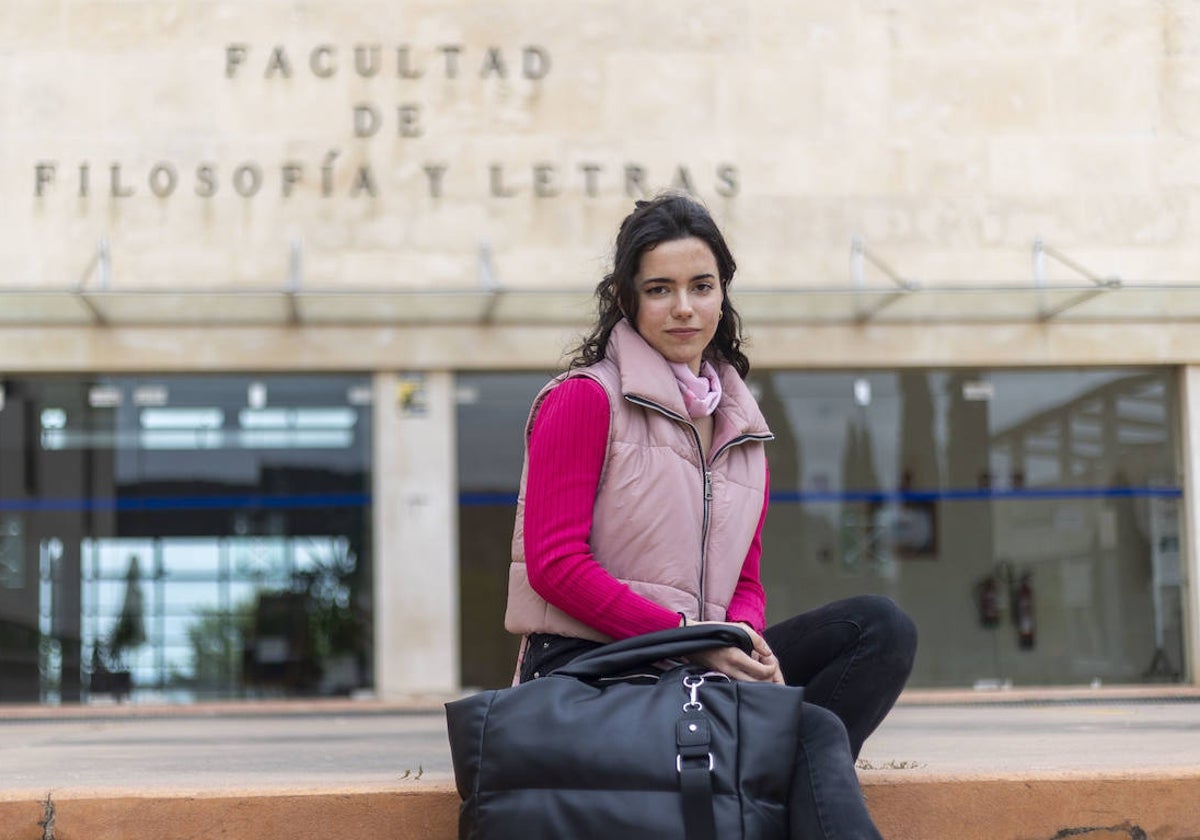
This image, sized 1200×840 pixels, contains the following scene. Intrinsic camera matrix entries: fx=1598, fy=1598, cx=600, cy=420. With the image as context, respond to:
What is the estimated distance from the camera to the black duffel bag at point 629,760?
3.19 m

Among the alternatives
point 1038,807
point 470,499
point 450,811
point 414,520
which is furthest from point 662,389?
point 470,499

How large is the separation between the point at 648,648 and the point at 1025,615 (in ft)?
40.8

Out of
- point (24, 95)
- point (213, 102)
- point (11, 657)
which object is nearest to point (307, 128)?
point (213, 102)

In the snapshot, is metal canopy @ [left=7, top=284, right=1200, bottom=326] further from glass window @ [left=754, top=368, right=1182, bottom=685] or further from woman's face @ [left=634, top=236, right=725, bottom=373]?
woman's face @ [left=634, top=236, right=725, bottom=373]

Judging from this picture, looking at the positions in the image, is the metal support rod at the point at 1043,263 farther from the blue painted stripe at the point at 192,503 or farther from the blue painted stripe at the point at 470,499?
the blue painted stripe at the point at 192,503

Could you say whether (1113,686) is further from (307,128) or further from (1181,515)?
(307,128)

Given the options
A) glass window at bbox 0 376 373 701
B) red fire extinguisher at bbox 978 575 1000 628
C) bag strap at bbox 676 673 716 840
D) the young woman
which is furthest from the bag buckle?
red fire extinguisher at bbox 978 575 1000 628

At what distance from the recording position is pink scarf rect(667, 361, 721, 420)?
Result: 12.5ft

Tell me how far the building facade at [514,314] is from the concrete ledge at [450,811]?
33.6ft

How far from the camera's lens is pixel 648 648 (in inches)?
134

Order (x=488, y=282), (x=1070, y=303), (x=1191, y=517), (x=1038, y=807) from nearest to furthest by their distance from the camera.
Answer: (x=1038, y=807) → (x=488, y=282) → (x=1070, y=303) → (x=1191, y=517)

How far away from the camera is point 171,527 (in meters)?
14.7

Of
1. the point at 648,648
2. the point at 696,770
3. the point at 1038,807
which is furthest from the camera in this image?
the point at 1038,807

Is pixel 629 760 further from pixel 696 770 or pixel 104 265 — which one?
pixel 104 265
